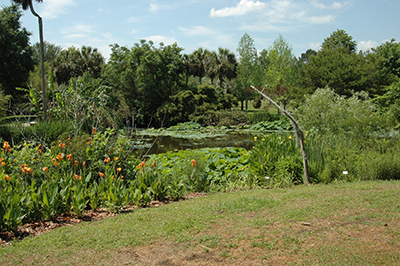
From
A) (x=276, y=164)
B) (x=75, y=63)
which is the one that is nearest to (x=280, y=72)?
(x=75, y=63)

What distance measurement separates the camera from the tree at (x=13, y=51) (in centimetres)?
3004

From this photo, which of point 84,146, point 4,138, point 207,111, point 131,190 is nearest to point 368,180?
point 131,190

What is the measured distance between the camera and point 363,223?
4102mm

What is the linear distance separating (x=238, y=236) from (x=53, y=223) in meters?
2.77

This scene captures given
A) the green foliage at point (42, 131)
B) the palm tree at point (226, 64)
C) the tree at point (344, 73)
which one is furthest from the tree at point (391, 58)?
the green foliage at point (42, 131)

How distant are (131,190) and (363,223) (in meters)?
3.52

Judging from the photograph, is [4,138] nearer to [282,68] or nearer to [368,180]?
[368,180]

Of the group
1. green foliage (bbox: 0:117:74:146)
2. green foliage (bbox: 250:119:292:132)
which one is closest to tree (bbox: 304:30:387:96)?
green foliage (bbox: 250:119:292:132)

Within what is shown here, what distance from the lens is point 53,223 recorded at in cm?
480

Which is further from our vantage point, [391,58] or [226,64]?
[226,64]

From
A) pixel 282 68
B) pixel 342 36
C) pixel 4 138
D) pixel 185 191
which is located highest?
pixel 342 36

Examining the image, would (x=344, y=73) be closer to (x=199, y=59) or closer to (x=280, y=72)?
(x=280, y=72)

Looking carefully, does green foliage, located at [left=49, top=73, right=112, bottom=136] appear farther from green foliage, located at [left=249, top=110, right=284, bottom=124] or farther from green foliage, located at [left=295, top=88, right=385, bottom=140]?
green foliage, located at [left=249, top=110, right=284, bottom=124]

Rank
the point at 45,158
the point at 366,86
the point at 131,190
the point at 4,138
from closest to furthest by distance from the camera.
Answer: the point at 131,190 < the point at 45,158 < the point at 4,138 < the point at 366,86
